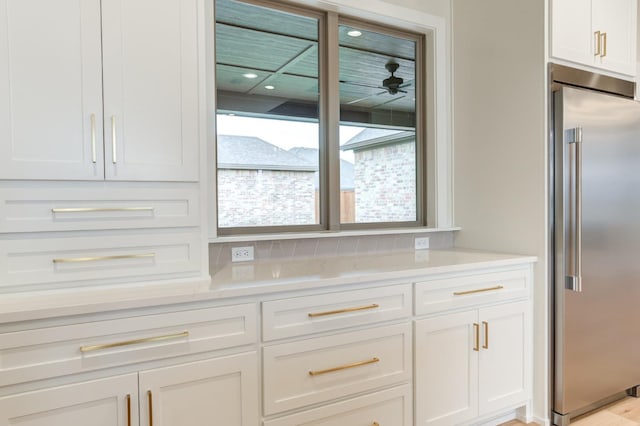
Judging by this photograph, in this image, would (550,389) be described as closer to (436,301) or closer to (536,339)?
(536,339)

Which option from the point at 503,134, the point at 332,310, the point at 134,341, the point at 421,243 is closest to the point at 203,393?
the point at 134,341

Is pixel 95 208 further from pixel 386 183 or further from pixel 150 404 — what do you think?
pixel 386 183

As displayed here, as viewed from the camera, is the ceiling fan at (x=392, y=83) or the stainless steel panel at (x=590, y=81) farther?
the ceiling fan at (x=392, y=83)

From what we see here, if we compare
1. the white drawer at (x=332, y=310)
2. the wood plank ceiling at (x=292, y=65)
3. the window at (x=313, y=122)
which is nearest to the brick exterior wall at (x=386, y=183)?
→ the window at (x=313, y=122)

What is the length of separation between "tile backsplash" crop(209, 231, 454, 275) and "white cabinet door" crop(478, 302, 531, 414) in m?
0.74

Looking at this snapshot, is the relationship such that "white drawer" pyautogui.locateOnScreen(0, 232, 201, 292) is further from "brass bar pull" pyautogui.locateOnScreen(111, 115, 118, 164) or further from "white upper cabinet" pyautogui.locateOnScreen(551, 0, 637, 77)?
"white upper cabinet" pyautogui.locateOnScreen(551, 0, 637, 77)

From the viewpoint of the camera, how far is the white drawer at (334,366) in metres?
1.62

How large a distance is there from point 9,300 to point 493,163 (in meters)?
2.46

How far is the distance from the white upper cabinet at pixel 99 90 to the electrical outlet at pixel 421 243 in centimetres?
162

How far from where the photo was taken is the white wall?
228 cm

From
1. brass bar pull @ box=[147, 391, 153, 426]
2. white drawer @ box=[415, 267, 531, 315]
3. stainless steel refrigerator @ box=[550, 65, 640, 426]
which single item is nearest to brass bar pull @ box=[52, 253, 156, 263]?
brass bar pull @ box=[147, 391, 153, 426]

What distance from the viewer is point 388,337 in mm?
1861

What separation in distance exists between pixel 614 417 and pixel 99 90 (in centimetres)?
301

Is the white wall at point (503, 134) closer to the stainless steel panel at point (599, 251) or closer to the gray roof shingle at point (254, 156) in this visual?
the stainless steel panel at point (599, 251)
